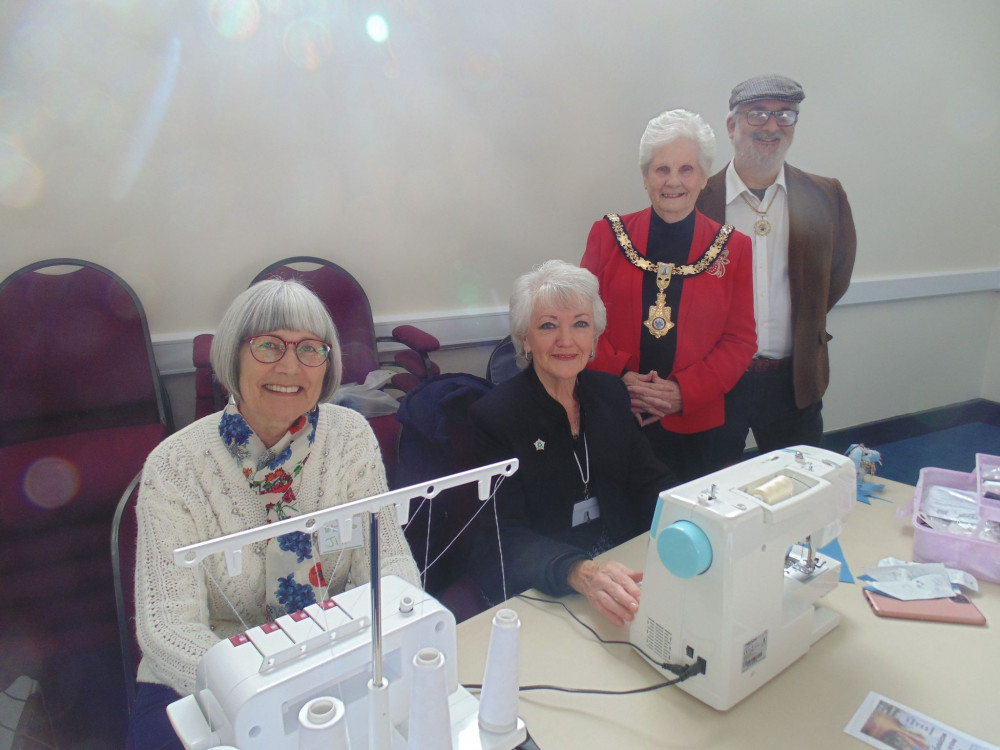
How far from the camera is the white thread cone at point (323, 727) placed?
57 centimetres

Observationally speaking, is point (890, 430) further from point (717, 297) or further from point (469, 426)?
point (469, 426)

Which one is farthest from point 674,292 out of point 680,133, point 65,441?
point 65,441

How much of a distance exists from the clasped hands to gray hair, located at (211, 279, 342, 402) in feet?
3.50

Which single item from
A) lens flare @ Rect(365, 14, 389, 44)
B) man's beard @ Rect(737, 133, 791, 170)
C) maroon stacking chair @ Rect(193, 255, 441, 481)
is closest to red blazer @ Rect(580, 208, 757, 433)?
man's beard @ Rect(737, 133, 791, 170)

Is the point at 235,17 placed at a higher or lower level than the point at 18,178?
higher

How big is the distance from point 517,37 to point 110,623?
2679mm

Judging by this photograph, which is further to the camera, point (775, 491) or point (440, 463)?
point (440, 463)

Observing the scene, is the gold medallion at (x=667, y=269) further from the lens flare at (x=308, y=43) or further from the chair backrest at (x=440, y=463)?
the lens flare at (x=308, y=43)

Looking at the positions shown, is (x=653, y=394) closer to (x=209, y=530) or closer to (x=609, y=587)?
(x=609, y=587)

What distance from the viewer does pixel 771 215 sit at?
7.66ft

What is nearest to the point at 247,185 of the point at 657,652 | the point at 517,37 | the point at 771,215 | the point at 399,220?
the point at 399,220

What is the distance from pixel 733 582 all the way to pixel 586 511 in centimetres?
63

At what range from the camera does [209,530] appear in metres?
1.16

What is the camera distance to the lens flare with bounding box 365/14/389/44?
7.85 feet
